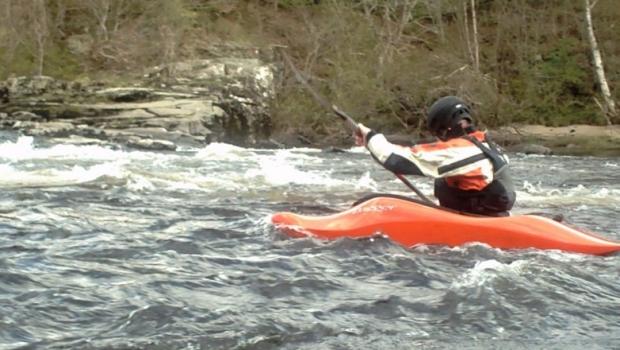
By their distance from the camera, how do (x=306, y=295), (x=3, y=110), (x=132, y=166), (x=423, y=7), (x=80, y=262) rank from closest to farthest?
(x=306, y=295) → (x=80, y=262) → (x=132, y=166) → (x=3, y=110) → (x=423, y=7)

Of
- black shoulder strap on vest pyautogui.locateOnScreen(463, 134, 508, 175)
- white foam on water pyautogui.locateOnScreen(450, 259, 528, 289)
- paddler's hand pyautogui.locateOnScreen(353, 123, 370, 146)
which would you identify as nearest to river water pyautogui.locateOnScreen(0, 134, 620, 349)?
white foam on water pyautogui.locateOnScreen(450, 259, 528, 289)

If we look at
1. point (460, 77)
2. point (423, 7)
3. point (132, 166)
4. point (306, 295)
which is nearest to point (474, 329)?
point (306, 295)

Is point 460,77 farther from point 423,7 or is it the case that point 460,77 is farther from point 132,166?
point 132,166

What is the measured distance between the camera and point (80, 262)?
15.6 feet

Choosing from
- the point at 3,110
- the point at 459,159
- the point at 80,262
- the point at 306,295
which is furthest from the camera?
the point at 3,110

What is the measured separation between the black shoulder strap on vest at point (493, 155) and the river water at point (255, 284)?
1.87 ft

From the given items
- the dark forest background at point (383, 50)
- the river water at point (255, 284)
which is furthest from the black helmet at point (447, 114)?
the dark forest background at point (383, 50)

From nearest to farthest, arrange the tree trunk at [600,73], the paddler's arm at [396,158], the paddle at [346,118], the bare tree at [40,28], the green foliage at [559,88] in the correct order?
1. the paddler's arm at [396,158]
2. the paddle at [346,118]
3. the tree trunk at [600,73]
4. the bare tree at [40,28]
5. the green foliage at [559,88]

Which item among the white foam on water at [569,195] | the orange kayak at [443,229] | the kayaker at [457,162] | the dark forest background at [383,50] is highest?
the dark forest background at [383,50]

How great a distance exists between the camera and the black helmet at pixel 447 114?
551cm

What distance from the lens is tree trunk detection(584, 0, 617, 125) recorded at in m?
20.8

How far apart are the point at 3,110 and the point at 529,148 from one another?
1104cm

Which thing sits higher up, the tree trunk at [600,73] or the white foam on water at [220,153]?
the tree trunk at [600,73]

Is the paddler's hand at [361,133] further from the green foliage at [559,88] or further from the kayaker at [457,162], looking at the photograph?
the green foliage at [559,88]
